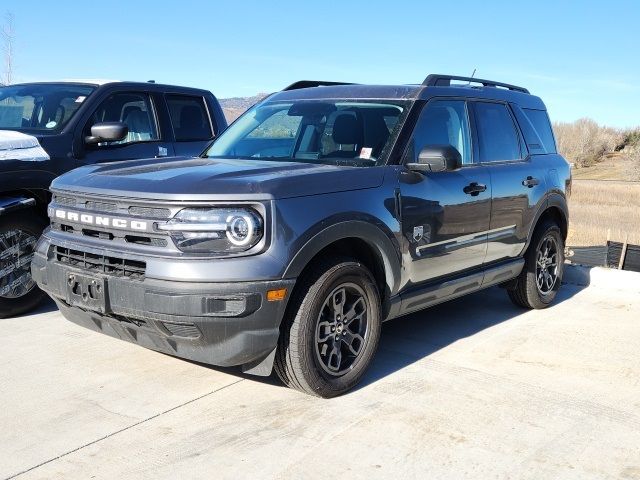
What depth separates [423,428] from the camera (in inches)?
144

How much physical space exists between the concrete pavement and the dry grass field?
3118cm

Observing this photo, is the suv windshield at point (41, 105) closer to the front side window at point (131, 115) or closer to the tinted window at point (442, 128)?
the front side window at point (131, 115)

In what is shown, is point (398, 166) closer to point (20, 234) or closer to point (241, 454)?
point (241, 454)

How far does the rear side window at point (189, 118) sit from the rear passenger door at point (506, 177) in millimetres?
3021

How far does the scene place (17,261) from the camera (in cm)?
540

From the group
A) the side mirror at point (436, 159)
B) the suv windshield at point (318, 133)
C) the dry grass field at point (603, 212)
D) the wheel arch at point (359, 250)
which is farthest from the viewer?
the dry grass field at point (603, 212)

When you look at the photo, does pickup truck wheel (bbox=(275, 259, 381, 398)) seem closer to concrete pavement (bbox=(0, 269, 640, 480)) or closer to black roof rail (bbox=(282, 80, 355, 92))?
concrete pavement (bbox=(0, 269, 640, 480))

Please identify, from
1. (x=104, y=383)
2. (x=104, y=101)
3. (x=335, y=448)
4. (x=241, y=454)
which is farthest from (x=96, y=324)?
(x=104, y=101)

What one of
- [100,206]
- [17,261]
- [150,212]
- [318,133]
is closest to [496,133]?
[318,133]

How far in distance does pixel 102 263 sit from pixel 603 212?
56.2 metres

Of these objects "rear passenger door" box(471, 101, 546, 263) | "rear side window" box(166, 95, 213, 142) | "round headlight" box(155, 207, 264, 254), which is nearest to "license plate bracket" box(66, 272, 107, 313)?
"round headlight" box(155, 207, 264, 254)

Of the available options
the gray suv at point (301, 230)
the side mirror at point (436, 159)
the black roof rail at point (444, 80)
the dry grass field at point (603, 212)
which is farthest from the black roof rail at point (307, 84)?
the dry grass field at point (603, 212)

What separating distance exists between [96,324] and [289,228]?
4.37 ft

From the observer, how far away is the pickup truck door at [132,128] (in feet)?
19.6
